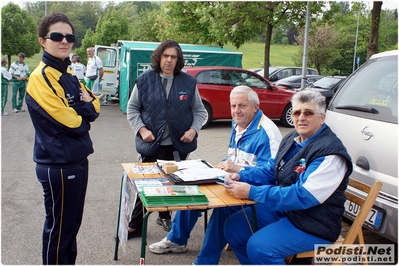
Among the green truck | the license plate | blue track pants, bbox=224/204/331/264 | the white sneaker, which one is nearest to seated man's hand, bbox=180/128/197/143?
the white sneaker

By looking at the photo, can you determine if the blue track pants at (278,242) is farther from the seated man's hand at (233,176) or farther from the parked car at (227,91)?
the parked car at (227,91)

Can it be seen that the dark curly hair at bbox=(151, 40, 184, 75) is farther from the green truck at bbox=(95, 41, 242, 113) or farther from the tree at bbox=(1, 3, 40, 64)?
the tree at bbox=(1, 3, 40, 64)

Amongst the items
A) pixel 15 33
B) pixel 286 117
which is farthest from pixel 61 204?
pixel 15 33

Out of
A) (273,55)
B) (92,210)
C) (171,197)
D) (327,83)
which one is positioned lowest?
(92,210)

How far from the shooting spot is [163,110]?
163 inches

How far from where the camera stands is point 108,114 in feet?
46.9

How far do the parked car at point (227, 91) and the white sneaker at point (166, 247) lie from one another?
767cm

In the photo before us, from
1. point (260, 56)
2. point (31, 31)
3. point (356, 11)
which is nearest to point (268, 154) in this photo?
point (356, 11)

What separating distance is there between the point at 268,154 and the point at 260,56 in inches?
2078

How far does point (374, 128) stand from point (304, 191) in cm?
120

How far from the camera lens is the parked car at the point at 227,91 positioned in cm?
1156

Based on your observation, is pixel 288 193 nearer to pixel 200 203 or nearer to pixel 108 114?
pixel 200 203

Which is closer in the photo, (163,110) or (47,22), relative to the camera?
(47,22)

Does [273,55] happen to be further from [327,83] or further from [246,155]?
[246,155]
